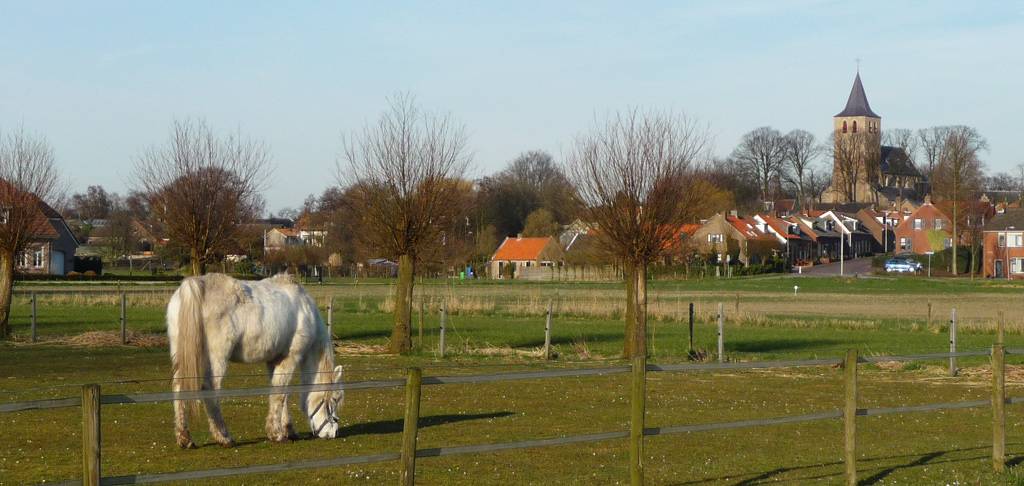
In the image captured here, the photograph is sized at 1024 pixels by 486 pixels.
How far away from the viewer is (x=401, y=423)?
49.4 feet

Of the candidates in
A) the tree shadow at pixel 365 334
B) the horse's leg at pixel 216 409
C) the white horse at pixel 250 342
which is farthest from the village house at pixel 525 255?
the horse's leg at pixel 216 409

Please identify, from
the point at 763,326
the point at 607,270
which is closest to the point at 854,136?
the point at 607,270

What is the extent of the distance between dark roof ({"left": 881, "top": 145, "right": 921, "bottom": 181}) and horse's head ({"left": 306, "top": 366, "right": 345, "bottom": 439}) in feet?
574

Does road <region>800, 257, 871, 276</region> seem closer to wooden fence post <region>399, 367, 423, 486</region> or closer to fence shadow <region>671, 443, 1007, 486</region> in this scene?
fence shadow <region>671, 443, 1007, 486</region>

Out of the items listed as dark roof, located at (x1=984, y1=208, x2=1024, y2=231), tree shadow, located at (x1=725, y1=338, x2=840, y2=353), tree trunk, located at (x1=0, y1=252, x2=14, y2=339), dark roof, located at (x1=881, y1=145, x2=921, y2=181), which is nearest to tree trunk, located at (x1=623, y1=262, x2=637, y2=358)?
tree shadow, located at (x1=725, y1=338, x2=840, y2=353)

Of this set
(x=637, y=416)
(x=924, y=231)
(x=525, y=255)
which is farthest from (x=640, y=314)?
(x=924, y=231)

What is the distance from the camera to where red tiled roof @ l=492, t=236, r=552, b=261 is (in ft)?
386

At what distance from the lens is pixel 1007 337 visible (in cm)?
3631

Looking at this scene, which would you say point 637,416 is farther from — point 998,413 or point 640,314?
point 640,314

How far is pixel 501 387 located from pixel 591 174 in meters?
8.70

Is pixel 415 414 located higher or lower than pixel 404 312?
higher

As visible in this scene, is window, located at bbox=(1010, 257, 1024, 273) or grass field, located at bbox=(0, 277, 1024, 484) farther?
window, located at bbox=(1010, 257, 1024, 273)

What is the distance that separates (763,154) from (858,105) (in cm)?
4361

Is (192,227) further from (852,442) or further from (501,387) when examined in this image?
(852,442)
